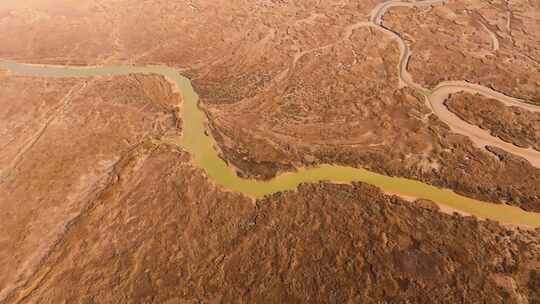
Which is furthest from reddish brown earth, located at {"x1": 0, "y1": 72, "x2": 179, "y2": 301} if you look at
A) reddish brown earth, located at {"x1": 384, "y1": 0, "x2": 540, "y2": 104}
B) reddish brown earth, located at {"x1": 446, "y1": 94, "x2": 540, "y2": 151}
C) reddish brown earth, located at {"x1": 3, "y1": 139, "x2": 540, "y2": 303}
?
reddish brown earth, located at {"x1": 384, "y1": 0, "x2": 540, "y2": 104}

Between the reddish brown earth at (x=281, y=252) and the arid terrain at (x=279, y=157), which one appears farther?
the arid terrain at (x=279, y=157)

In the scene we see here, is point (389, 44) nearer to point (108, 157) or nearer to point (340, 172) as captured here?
point (340, 172)

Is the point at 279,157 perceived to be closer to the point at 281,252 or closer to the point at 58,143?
the point at 281,252

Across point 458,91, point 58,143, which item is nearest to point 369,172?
point 458,91

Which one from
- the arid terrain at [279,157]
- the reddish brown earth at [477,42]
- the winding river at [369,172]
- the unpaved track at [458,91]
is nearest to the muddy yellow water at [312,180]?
the winding river at [369,172]

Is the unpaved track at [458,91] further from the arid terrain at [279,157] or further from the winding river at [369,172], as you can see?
the arid terrain at [279,157]

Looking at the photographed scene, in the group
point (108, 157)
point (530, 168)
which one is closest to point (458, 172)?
point (530, 168)

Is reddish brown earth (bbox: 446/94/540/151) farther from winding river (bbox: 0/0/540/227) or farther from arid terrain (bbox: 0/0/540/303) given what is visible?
winding river (bbox: 0/0/540/227)
